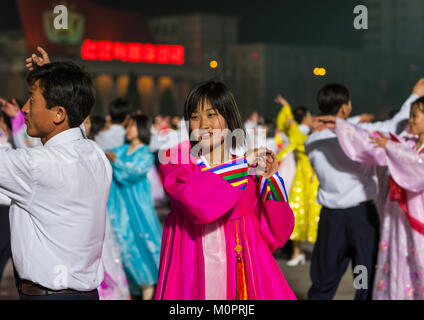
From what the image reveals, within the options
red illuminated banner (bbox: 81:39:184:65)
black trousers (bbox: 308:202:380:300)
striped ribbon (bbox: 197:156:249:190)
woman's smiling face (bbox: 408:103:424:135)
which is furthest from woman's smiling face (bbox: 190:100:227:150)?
red illuminated banner (bbox: 81:39:184:65)

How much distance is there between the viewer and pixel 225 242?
3.05 m

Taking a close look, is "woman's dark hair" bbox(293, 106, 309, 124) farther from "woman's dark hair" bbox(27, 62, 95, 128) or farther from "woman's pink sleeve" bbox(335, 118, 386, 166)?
"woman's dark hair" bbox(27, 62, 95, 128)

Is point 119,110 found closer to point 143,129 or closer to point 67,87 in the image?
point 143,129

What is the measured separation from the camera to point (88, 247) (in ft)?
7.98

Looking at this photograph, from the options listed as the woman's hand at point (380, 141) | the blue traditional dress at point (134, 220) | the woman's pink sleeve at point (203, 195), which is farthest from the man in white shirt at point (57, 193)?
→ the blue traditional dress at point (134, 220)

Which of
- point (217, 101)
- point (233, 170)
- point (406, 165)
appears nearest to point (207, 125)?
point (217, 101)

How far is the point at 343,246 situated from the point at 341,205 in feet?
0.99

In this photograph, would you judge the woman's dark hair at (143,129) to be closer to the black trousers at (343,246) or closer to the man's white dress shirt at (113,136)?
the man's white dress shirt at (113,136)

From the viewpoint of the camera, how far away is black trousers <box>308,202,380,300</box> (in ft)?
15.5

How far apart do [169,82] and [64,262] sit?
129 ft

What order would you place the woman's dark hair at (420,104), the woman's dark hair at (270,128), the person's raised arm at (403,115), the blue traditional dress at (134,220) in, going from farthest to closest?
the woman's dark hair at (270,128), the blue traditional dress at (134,220), the person's raised arm at (403,115), the woman's dark hair at (420,104)

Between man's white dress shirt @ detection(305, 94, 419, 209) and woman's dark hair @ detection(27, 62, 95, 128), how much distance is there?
2689mm

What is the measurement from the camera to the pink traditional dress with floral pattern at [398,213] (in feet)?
14.2

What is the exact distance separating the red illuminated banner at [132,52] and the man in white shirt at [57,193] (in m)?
36.1
